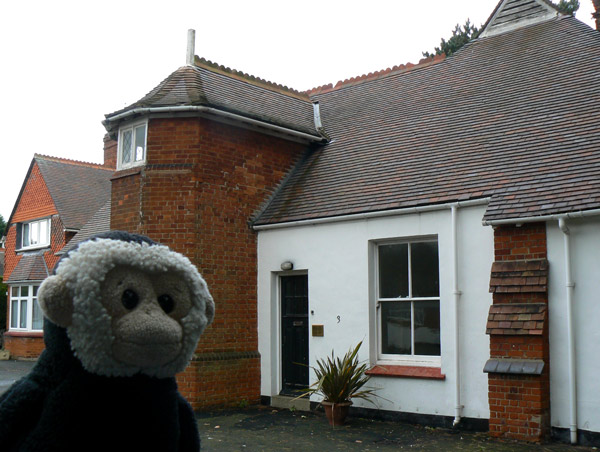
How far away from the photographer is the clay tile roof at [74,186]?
22.7m

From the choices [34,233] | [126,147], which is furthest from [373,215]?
[34,233]

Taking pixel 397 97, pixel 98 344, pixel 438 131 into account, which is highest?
pixel 397 97

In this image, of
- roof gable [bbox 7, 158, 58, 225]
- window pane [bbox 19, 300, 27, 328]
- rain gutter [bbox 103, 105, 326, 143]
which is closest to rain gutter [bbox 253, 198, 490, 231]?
rain gutter [bbox 103, 105, 326, 143]

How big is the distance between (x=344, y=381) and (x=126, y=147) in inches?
227

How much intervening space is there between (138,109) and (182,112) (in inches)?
29.8

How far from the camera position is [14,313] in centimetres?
2400

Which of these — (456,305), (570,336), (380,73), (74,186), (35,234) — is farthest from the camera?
(74,186)

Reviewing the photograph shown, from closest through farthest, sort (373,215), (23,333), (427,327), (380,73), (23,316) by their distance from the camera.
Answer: (427,327) < (373,215) < (380,73) < (23,333) < (23,316)

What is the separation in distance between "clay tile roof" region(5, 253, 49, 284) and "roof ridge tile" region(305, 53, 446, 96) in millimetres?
12870

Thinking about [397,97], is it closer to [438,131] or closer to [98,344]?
[438,131]

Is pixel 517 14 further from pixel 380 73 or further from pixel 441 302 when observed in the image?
pixel 441 302

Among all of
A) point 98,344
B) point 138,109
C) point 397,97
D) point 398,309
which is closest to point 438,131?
point 397,97

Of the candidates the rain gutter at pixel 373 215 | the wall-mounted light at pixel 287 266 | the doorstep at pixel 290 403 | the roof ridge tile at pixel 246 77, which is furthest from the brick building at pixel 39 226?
the doorstep at pixel 290 403

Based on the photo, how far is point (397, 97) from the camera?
1318 centimetres
